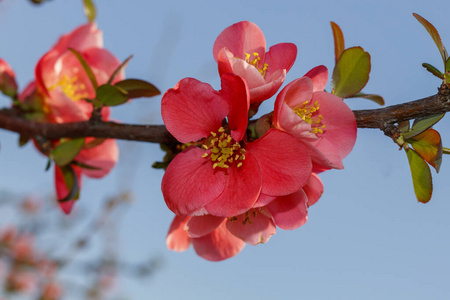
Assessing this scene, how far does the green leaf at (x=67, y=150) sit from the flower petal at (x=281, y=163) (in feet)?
1.51

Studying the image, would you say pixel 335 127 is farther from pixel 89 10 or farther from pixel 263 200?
pixel 89 10

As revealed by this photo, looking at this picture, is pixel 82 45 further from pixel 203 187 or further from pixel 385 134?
pixel 385 134

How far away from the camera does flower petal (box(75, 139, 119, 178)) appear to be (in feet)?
3.46

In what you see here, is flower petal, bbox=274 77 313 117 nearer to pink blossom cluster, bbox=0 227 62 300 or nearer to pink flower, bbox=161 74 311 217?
pink flower, bbox=161 74 311 217

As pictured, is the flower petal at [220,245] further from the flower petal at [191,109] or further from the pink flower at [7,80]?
the pink flower at [7,80]

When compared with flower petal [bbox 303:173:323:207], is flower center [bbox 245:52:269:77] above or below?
above

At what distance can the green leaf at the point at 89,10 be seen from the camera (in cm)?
114

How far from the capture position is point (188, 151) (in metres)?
0.65

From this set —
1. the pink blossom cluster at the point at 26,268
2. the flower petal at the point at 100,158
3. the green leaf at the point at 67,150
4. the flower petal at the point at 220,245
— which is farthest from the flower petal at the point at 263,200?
the pink blossom cluster at the point at 26,268

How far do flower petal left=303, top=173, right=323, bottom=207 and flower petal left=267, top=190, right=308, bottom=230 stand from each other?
0.02 meters

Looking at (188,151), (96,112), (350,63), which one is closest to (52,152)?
(96,112)

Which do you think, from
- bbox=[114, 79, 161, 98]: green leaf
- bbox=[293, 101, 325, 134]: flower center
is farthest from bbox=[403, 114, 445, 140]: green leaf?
bbox=[114, 79, 161, 98]: green leaf

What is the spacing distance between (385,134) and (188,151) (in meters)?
0.29

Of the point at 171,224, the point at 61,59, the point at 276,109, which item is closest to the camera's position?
the point at 276,109
